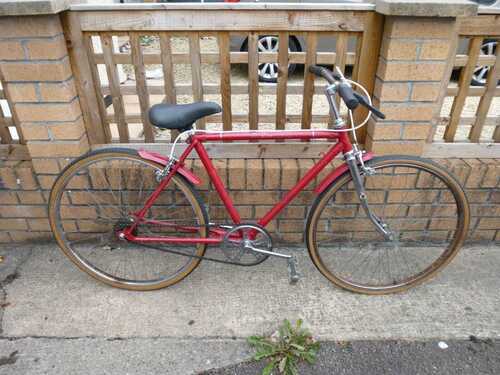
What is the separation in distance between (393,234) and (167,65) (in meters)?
1.67

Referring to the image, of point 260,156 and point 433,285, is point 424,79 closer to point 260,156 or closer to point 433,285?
point 260,156

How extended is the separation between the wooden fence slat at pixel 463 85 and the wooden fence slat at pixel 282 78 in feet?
3.49

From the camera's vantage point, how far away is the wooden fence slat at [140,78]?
214 cm

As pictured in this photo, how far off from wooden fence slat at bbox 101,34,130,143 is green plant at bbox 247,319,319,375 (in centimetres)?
148

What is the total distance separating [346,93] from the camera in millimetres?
1757

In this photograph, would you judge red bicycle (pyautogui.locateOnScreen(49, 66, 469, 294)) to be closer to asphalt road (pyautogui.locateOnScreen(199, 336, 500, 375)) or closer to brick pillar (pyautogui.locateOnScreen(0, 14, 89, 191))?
brick pillar (pyautogui.locateOnScreen(0, 14, 89, 191))

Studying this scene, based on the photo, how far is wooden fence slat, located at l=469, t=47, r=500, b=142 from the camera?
89.6 inches

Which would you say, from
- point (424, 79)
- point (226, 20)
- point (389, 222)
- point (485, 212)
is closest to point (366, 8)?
point (424, 79)

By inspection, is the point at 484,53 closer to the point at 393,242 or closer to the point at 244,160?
the point at 393,242

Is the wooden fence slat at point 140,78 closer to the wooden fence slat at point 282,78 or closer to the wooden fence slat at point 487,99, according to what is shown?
the wooden fence slat at point 282,78

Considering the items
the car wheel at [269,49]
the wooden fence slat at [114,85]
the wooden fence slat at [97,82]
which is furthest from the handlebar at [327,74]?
the car wheel at [269,49]

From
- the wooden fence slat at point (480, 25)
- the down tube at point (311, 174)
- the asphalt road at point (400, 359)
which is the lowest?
the asphalt road at point (400, 359)

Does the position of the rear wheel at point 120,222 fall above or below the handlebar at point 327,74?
below

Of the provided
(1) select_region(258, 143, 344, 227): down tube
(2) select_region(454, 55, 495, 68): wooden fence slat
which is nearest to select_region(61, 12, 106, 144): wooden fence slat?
(1) select_region(258, 143, 344, 227): down tube
